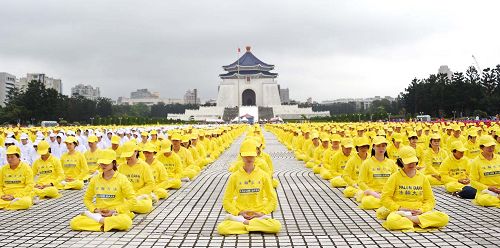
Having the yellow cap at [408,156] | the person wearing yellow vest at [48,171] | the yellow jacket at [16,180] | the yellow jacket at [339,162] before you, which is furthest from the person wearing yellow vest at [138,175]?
the yellow jacket at [339,162]

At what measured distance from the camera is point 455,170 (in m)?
10.7

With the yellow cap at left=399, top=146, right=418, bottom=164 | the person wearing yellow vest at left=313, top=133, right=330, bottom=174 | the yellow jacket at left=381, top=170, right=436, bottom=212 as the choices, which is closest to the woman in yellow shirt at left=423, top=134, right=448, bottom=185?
the person wearing yellow vest at left=313, top=133, right=330, bottom=174

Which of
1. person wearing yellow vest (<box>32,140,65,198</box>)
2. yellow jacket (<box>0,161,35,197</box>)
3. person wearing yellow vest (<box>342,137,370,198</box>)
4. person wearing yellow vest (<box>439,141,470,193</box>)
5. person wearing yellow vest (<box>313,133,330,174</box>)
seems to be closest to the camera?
yellow jacket (<box>0,161,35,197</box>)

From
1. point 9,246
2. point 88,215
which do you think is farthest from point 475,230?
point 9,246

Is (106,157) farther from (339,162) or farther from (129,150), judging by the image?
(339,162)

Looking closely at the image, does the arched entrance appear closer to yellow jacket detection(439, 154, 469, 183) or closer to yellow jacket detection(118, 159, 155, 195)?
yellow jacket detection(439, 154, 469, 183)

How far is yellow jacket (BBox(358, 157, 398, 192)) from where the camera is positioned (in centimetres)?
896

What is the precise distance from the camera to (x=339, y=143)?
1288 centimetres

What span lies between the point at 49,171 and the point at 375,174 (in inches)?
252

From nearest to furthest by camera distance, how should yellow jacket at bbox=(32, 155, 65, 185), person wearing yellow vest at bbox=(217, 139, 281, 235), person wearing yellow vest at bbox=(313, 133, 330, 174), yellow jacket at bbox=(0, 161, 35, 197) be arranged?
1. person wearing yellow vest at bbox=(217, 139, 281, 235)
2. yellow jacket at bbox=(0, 161, 35, 197)
3. yellow jacket at bbox=(32, 155, 65, 185)
4. person wearing yellow vest at bbox=(313, 133, 330, 174)

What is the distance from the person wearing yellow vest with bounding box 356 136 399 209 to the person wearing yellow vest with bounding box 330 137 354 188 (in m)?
2.37

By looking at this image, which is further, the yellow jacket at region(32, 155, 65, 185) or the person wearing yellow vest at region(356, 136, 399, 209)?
the yellow jacket at region(32, 155, 65, 185)

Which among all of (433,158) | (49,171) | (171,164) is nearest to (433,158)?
(433,158)

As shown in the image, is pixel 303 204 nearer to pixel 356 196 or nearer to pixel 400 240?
pixel 356 196
